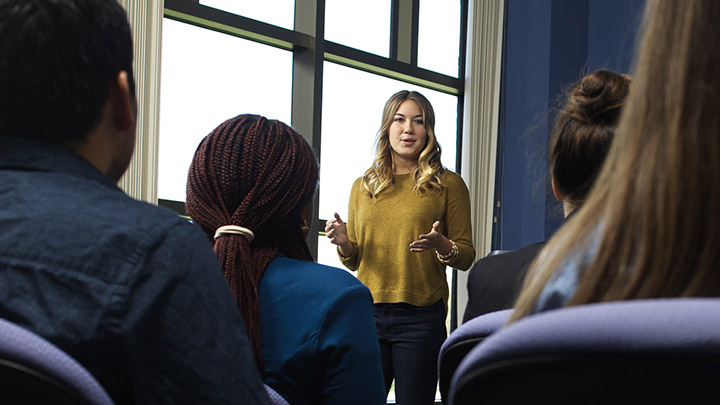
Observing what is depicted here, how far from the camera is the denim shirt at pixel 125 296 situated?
2.37 feet

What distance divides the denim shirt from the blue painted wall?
4778 mm

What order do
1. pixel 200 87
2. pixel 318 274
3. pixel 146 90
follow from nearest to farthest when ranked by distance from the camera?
pixel 318 274
pixel 146 90
pixel 200 87

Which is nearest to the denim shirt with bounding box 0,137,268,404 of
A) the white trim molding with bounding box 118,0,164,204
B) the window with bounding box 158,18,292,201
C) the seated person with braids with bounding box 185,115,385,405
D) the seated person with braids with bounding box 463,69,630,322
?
the seated person with braids with bounding box 185,115,385,405

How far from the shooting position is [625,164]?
58 cm

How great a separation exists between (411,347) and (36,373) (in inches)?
93.5

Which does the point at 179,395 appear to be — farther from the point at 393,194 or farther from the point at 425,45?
the point at 425,45

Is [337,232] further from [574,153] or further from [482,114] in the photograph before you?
[482,114]

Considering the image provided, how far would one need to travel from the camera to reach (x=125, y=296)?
73 cm

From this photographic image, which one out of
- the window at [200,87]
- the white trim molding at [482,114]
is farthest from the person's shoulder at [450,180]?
the white trim molding at [482,114]

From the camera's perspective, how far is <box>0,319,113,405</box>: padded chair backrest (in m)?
0.59

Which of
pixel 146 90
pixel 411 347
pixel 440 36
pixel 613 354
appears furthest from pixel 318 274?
pixel 440 36

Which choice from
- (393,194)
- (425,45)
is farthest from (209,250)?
(425,45)

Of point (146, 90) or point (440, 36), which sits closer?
point (146, 90)

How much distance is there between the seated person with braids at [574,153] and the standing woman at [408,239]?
140 cm
